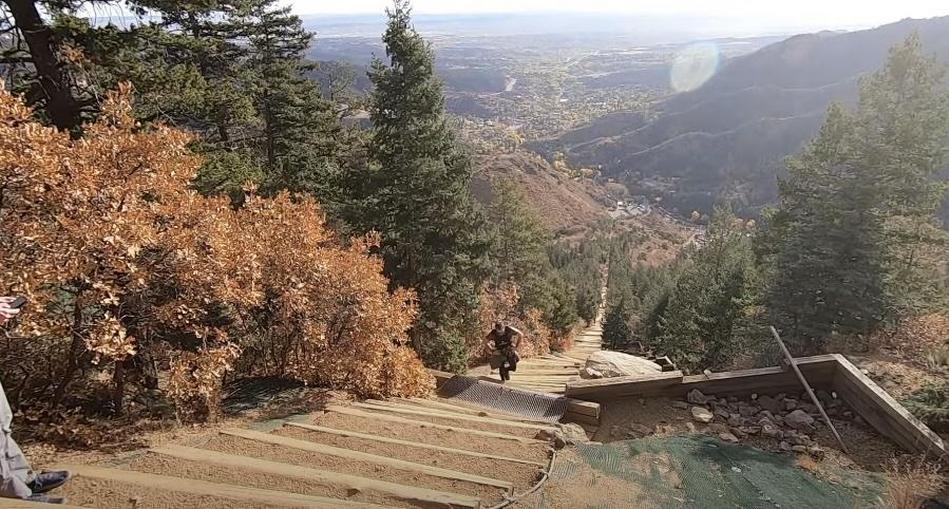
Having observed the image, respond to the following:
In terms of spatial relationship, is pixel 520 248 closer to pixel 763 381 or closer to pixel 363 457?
pixel 763 381

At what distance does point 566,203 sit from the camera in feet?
480

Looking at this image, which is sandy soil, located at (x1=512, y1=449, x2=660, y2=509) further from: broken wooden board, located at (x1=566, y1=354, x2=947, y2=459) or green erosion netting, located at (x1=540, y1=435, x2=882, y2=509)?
broken wooden board, located at (x1=566, y1=354, x2=947, y2=459)

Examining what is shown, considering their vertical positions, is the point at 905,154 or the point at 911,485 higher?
the point at 905,154

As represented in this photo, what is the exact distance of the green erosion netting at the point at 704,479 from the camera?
5914 mm

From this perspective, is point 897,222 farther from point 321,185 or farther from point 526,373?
point 321,185

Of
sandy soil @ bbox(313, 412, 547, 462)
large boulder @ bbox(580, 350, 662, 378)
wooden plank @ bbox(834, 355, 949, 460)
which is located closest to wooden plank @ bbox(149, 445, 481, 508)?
sandy soil @ bbox(313, 412, 547, 462)

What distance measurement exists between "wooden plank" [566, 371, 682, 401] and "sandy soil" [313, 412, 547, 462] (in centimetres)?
224

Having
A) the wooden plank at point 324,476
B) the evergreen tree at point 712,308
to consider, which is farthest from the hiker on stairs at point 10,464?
the evergreen tree at point 712,308

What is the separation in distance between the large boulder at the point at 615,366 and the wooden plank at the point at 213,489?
25.6 feet

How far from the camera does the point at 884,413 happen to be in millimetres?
7652

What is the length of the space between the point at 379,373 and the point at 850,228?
1335cm

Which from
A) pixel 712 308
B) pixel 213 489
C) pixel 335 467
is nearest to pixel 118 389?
pixel 213 489

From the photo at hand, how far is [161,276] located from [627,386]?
7.16 m

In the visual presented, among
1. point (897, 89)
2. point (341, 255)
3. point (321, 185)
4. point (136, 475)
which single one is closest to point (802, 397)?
point (341, 255)
